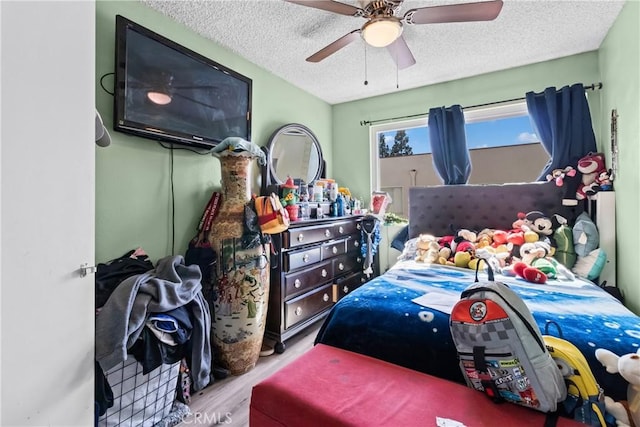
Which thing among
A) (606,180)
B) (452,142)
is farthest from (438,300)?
(452,142)

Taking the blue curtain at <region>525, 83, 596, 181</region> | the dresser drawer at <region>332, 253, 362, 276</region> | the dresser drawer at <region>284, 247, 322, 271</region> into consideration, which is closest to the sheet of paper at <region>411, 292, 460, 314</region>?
the dresser drawer at <region>284, 247, 322, 271</region>

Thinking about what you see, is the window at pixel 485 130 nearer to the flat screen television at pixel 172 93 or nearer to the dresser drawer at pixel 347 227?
the dresser drawer at pixel 347 227

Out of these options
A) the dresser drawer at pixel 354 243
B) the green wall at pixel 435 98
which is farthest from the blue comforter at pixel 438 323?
the green wall at pixel 435 98

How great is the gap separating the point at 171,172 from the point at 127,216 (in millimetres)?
425

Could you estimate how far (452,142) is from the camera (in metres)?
3.06

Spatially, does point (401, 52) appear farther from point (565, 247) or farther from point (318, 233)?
point (565, 247)

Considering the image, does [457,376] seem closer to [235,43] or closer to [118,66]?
[118,66]

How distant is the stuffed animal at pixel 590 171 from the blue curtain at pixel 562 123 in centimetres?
13

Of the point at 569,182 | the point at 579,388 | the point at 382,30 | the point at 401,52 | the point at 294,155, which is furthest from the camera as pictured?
the point at 294,155

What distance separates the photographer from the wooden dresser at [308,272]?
227 centimetres

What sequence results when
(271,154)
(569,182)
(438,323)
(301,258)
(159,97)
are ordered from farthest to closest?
(271,154)
(569,182)
(301,258)
(159,97)
(438,323)

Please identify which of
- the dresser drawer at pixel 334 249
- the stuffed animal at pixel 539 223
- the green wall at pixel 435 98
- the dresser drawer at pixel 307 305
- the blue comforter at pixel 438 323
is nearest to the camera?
the blue comforter at pixel 438 323

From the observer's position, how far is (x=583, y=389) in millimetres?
989

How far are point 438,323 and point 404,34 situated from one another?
2.13 metres
